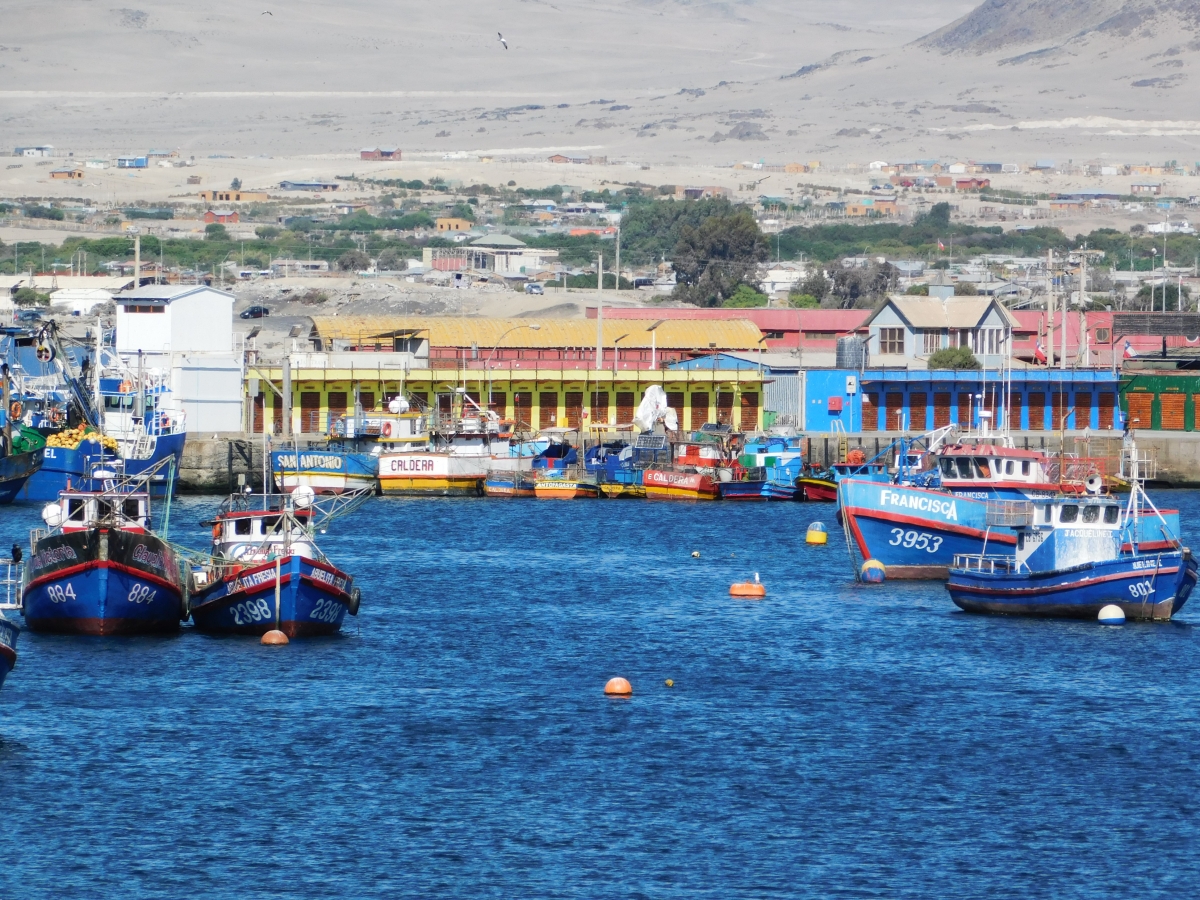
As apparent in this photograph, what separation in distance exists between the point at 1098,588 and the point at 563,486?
3878 cm

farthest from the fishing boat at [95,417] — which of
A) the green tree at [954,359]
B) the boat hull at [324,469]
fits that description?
the green tree at [954,359]

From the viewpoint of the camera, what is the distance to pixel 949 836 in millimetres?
30641

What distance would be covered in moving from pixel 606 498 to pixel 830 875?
2176 inches

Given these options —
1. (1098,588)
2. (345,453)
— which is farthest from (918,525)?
(345,453)

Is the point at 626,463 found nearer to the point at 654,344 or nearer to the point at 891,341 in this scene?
the point at 654,344

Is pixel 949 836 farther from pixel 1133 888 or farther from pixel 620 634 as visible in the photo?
pixel 620 634

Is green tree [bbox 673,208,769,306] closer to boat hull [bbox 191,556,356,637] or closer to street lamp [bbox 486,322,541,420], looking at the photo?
street lamp [bbox 486,322,541,420]

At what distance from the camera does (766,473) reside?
8219cm

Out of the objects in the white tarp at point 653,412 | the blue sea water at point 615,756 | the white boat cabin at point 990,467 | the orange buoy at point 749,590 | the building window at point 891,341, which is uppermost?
the building window at point 891,341

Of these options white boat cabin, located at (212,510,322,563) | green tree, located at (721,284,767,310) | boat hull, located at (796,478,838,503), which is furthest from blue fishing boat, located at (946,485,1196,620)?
green tree, located at (721,284,767,310)

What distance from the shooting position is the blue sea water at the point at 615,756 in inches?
1141

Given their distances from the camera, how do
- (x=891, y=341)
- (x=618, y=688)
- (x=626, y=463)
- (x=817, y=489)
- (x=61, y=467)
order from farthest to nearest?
(x=891, y=341)
(x=626, y=463)
(x=817, y=489)
(x=61, y=467)
(x=618, y=688)

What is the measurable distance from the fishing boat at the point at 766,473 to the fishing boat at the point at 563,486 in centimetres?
512

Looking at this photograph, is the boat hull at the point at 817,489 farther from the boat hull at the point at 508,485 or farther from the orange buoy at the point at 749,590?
the orange buoy at the point at 749,590
